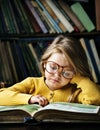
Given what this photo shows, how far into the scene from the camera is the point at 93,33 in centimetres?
199

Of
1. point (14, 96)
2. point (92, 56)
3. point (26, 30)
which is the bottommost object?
point (14, 96)

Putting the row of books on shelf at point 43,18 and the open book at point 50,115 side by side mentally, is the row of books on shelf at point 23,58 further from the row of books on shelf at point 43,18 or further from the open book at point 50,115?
the open book at point 50,115

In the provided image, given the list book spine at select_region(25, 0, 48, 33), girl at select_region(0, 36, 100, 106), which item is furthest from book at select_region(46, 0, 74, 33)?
girl at select_region(0, 36, 100, 106)

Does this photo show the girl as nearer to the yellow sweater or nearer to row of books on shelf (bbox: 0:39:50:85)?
the yellow sweater

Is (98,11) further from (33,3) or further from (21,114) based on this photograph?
(21,114)

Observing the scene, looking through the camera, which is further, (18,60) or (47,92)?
(18,60)

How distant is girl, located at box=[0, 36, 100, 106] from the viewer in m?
1.32

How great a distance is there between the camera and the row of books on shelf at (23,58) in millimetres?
1945

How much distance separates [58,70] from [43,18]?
0.69 metres

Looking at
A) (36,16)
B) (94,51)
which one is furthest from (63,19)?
(94,51)

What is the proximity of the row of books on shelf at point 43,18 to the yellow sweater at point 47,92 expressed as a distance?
554mm

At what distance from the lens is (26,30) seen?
1980mm

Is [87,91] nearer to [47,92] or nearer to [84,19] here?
[47,92]

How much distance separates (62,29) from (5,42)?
0.37 meters
